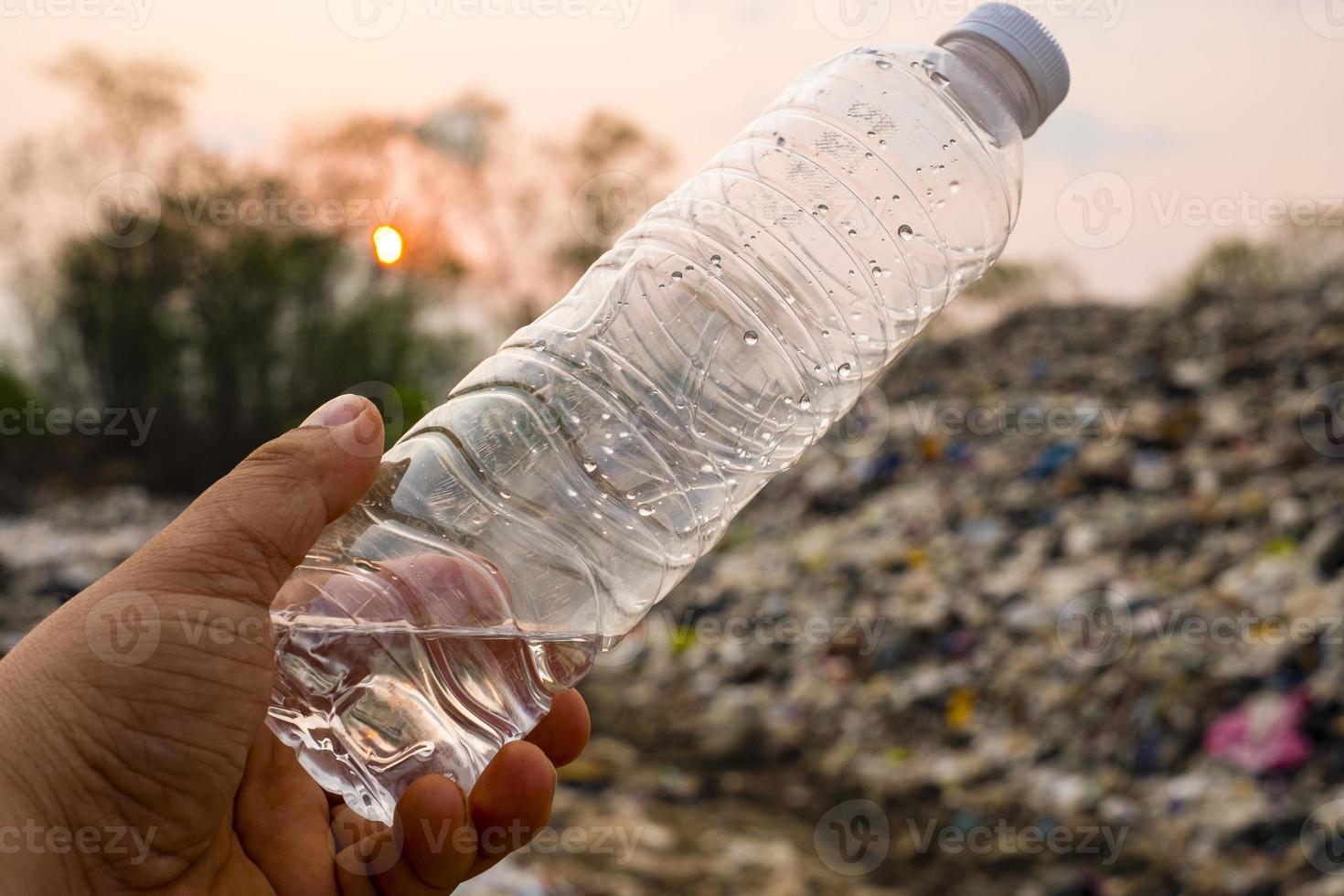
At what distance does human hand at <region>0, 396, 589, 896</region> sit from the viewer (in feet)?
3.76

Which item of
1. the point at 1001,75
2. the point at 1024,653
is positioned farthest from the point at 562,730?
the point at 1024,653

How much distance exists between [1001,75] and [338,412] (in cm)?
95

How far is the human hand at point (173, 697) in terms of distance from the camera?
114cm

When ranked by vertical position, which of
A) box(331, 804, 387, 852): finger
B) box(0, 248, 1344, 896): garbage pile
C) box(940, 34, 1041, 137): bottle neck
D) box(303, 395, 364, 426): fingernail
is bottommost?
box(0, 248, 1344, 896): garbage pile

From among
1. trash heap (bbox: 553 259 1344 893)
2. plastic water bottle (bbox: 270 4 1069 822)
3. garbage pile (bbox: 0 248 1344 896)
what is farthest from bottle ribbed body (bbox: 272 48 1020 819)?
trash heap (bbox: 553 259 1344 893)

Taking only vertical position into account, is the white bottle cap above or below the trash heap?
above

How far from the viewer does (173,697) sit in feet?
3.89

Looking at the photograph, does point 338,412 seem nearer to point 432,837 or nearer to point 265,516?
point 265,516

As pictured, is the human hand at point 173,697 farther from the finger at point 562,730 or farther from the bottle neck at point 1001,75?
the bottle neck at point 1001,75

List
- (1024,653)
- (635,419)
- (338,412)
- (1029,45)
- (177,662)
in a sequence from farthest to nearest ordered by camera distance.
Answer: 1. (1024,653)
2. (635,419)
3. (1029,45)
4. (338,412)
5. (177,662)

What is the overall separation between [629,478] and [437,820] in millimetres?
511

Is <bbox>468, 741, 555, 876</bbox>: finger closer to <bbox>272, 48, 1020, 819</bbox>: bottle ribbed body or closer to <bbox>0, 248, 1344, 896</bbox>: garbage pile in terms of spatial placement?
<bbox>272, 48, 1020, 819</bbox>: bottle ribbed body

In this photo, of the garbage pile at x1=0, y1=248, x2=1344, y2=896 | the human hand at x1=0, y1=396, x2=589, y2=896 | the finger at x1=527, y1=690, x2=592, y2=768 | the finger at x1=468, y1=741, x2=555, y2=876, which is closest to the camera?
the human hand at x1=0, y1=396, x2=589, y2=896

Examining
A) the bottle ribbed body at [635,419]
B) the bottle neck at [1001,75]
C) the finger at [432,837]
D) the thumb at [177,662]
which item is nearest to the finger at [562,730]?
the bottle ribbed body at [635,419]
